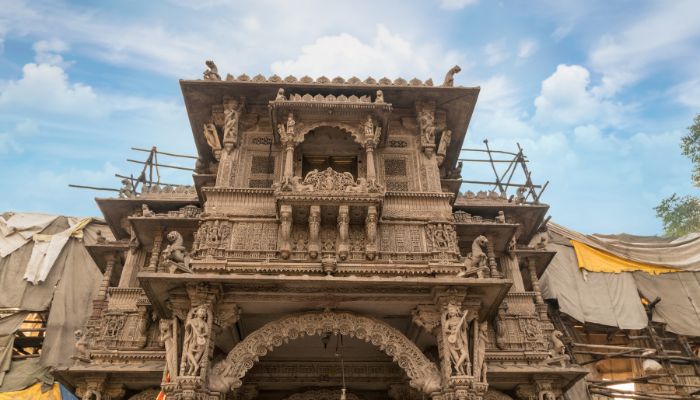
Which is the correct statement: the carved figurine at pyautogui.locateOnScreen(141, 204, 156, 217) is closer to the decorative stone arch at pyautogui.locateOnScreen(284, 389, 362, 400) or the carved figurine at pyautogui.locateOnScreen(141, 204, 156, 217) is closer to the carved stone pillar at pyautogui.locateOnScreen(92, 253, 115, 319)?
the carved stone pillar at pyautogui.locateOnScreen(92, 253, 115, 319)

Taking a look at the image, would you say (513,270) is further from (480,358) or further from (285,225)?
(285,225)

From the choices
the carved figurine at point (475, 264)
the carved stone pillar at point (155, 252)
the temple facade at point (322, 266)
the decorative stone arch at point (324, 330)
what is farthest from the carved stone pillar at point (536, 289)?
the carved stone pillar at point (155, 252)

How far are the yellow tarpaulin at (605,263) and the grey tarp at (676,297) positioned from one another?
1.26 feet

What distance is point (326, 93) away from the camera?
47.3 feet

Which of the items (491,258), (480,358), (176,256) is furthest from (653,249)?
(176,256)

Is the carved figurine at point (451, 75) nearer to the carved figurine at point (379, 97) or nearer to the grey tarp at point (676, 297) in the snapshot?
the carved figurine at point (379, 97)

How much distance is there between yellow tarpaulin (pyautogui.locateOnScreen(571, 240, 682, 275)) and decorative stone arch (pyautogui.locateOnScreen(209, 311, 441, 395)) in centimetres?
1074

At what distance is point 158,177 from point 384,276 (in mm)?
13317

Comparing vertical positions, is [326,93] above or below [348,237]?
above

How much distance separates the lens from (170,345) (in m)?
10.1

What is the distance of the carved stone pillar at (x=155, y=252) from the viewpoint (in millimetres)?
13875

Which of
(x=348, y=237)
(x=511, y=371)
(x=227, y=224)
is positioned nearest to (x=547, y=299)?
(x=511, y=371)

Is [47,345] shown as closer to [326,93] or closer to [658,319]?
[326,93]

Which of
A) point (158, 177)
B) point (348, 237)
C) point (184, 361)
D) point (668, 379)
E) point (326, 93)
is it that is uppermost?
point (158, 177)
